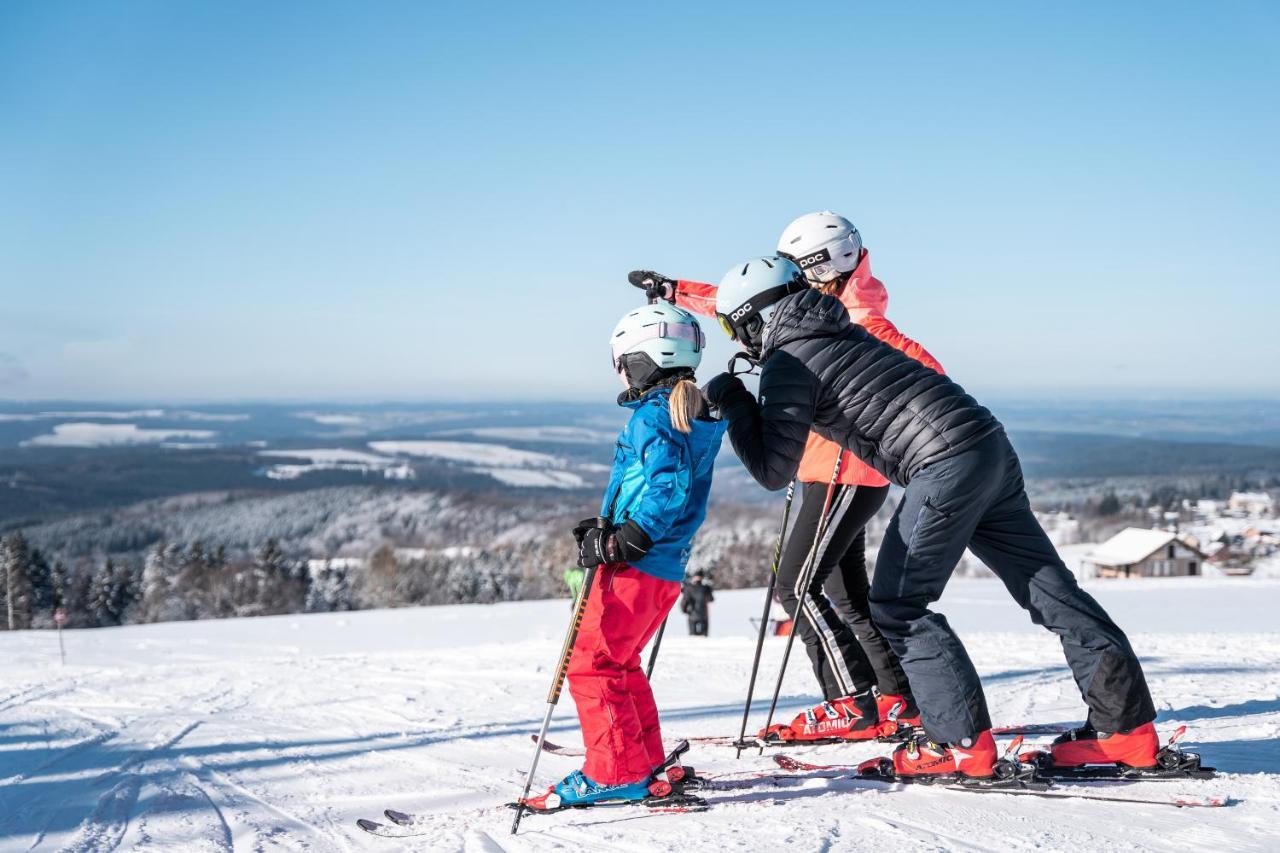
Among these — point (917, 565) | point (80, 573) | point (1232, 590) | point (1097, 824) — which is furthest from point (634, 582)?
point (80, 573)

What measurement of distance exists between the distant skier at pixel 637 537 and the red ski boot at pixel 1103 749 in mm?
1500

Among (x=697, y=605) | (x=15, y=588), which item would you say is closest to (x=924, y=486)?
(x=697, y=605)

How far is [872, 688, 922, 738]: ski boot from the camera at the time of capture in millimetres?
4311

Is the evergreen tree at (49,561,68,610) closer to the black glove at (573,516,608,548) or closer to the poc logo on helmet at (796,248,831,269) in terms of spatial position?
the black glove at (573,516,608,548)

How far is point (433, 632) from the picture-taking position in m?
19.8

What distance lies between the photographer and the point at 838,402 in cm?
316

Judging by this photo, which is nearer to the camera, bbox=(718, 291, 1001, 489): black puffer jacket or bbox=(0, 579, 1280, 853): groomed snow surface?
bbox=(0, 579, 1280, 853): groomed snow surface

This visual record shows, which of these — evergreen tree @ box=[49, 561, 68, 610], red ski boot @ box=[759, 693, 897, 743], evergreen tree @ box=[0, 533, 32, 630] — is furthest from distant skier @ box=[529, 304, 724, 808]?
evergreen tree @ box=[0, 533, 32, 630]

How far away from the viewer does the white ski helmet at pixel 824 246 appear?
155 inches

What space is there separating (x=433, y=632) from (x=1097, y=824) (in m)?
18.2

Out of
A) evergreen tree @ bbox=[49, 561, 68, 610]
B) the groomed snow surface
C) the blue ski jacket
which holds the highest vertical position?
the blue ski jacket

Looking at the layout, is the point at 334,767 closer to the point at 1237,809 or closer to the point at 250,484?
the point at 1237,809

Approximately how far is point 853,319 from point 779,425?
3.57 ft

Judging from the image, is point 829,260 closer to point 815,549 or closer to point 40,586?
point 815,549
